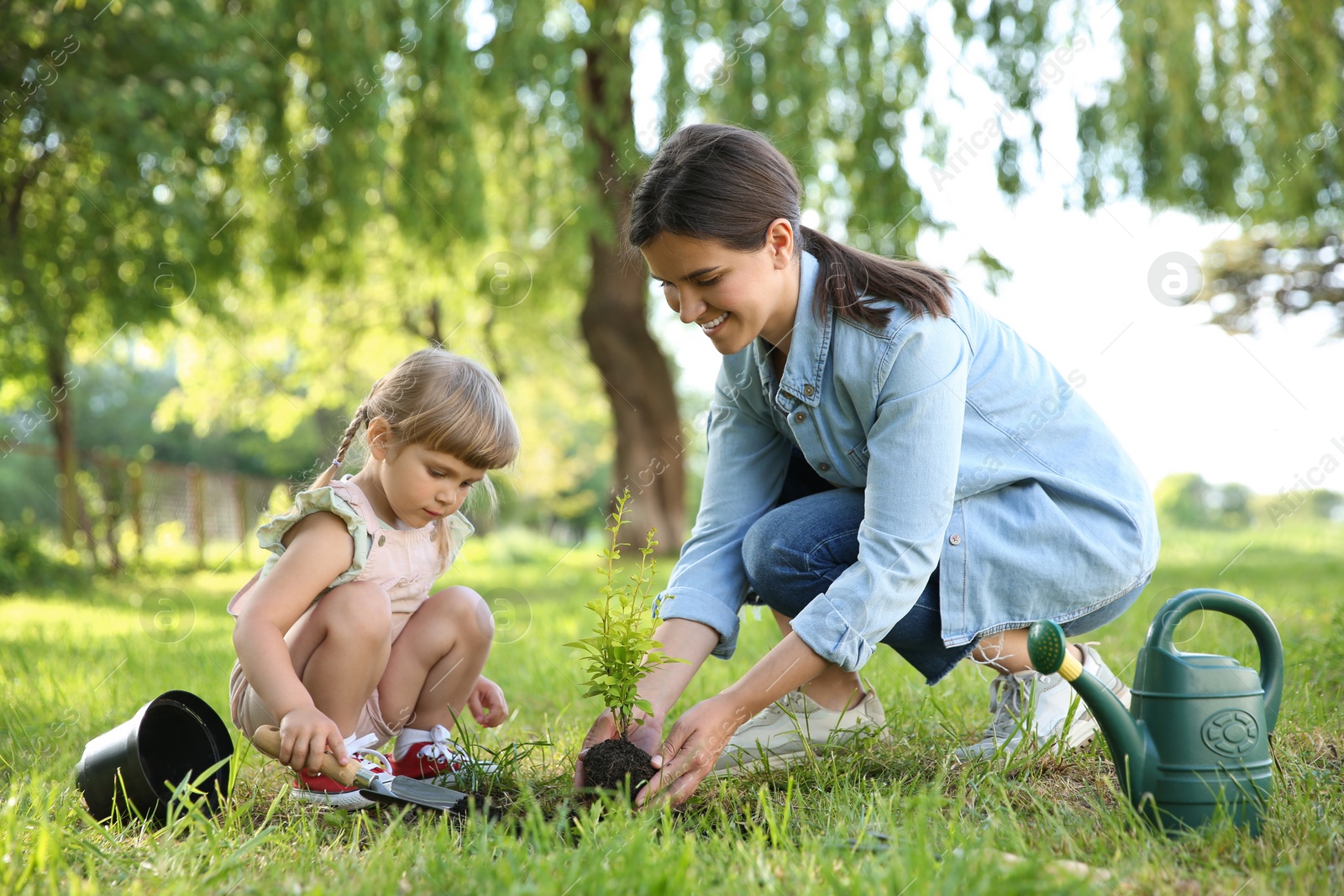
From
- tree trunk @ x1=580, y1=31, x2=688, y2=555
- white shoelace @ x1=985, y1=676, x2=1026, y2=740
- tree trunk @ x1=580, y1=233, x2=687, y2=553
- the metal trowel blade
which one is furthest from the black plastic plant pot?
tree trunk @ x1=580, y1=233, x2=687, y2=553

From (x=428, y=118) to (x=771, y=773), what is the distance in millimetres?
6313

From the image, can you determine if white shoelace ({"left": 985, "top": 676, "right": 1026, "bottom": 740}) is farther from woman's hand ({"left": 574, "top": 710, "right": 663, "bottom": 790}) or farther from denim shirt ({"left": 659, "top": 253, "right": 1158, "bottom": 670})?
woman's hand ({"left": 574, "top": 710, "right": 663, "bottom": 790})

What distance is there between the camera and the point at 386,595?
210 centimetres

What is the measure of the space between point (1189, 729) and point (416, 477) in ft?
4.87

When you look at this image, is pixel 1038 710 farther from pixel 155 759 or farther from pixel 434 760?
pixel 155 759

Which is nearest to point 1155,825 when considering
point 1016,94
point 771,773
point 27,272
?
point 771,773

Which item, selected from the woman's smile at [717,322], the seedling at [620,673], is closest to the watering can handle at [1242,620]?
the seedling at [620,673]

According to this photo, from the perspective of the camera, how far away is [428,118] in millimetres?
7246

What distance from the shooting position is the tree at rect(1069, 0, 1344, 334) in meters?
7.59

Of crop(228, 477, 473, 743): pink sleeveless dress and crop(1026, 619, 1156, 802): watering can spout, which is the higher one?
crop(228, 477, 473, 743): pink sleeveless dress

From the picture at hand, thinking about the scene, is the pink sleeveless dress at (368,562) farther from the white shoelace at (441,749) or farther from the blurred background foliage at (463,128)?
the blurred background foliage at (463,128)

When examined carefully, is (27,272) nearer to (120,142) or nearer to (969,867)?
(120,142)

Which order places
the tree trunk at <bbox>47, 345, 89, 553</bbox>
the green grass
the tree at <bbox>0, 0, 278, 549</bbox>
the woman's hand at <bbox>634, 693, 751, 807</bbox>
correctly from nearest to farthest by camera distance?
the green grass, the woman's hand at <bbox>634, 693, 751, 807</bbox>, the tree at <bbox>0, 0, 278, 549</bbox>, the tree trunk at <bbox>47, 345, 89, 553</bbox>

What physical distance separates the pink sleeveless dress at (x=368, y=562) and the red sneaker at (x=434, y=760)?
0.09 meters
